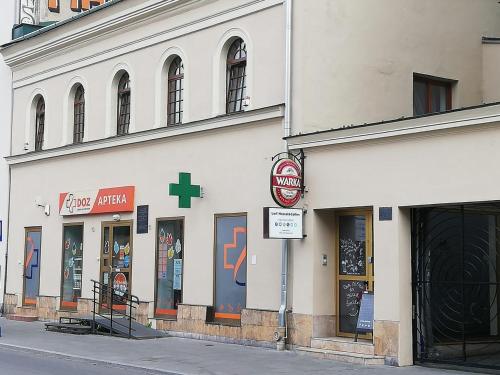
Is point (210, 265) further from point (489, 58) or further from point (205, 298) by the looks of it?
point (489, 58)

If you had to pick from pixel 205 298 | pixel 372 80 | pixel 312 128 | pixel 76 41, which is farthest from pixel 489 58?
pixel 76 41

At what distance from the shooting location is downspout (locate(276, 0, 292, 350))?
17141 mm

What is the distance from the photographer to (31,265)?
85.4 ft

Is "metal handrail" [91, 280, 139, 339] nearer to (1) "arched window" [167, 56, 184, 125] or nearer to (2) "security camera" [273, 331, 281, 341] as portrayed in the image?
(2) "security camera" [273, 331, 281, 341]

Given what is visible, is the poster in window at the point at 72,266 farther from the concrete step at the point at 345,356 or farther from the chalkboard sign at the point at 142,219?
the concrete step at the point at 345,356

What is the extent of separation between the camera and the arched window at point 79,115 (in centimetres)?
2477

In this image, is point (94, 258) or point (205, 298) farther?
point (94, 258)

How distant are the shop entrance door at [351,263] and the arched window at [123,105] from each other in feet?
26.6

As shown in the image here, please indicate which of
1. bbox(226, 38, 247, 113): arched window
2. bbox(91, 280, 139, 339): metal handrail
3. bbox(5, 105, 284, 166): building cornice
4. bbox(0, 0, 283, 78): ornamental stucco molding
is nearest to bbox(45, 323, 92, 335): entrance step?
bbox(91, 280, 139, 339): metal handrail

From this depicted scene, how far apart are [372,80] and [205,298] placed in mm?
6161

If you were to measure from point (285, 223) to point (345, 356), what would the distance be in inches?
111

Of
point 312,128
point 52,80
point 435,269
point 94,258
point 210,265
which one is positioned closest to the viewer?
point 435,269

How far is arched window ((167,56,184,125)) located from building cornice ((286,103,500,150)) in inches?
191

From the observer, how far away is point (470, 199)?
14.0 m
